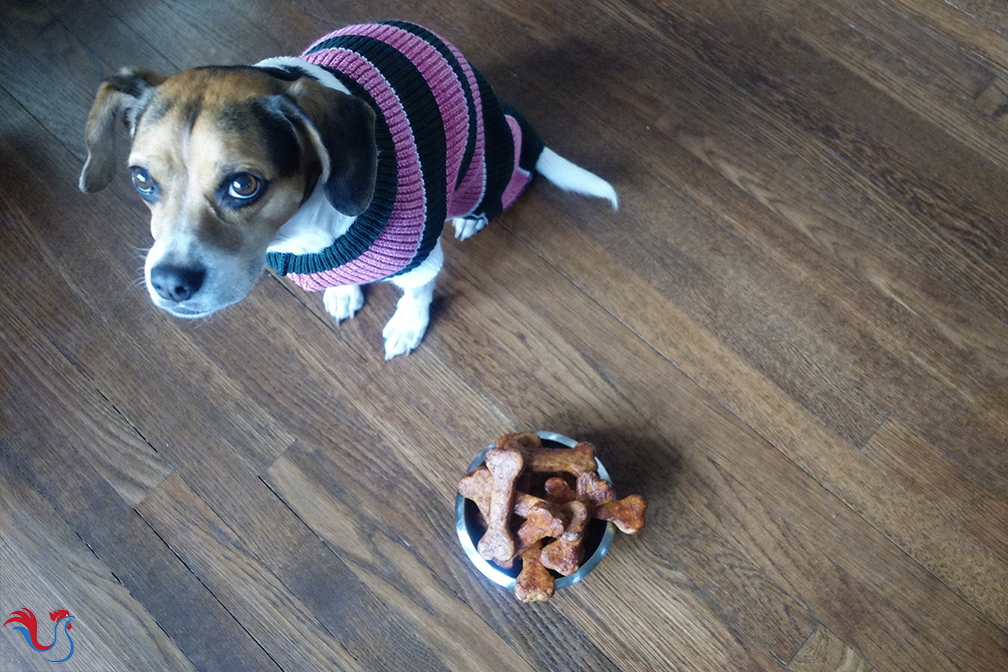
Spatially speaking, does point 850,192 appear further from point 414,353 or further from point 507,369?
point 414,353

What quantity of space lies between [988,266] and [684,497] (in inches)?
34.8

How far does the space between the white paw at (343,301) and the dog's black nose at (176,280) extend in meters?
0.57

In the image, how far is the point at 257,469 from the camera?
1.59 meters

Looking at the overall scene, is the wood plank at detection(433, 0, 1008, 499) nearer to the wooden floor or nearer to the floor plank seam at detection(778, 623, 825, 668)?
the wooden floor

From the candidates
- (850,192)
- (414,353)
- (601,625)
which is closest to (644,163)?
(850,192)

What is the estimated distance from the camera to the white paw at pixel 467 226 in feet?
5.48

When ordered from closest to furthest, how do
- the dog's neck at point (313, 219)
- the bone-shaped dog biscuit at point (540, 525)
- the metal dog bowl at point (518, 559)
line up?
the dog's neck at point (313, 219) < the bone-shaped dog biscuit at point (540, 525) < the metal dog bowl at point (518, 559)

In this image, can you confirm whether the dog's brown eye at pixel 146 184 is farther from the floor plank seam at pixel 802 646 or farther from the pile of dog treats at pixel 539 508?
the floor plank seam at pixel 802 646

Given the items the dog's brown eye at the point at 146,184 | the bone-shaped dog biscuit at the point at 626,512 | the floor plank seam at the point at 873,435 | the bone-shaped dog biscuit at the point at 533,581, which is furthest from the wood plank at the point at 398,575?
the floor plank seam at the point at 873,435

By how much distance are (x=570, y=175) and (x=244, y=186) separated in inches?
30.6

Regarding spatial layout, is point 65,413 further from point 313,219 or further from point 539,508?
point 539,508

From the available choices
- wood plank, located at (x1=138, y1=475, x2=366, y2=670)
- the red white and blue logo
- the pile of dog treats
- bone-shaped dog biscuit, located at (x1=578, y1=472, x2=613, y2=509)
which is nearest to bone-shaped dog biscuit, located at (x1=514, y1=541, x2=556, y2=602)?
the pile of dog treats

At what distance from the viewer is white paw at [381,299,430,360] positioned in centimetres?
156

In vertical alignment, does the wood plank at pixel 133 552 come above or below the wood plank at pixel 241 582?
below
